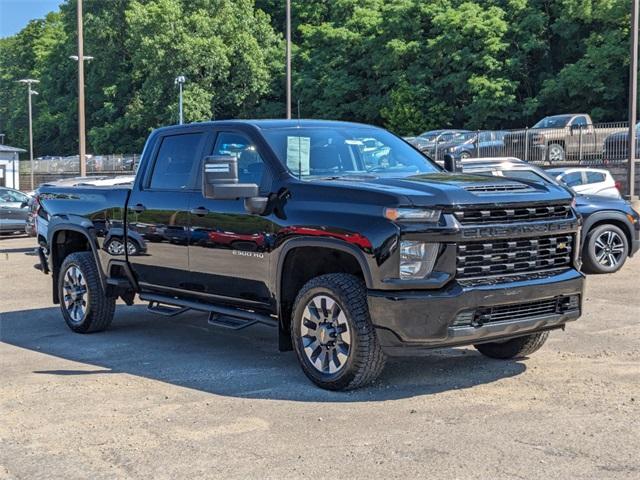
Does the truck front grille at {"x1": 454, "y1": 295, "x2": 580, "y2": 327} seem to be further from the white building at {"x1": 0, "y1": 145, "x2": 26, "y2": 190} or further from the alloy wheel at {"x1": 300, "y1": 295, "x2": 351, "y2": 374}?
the white building at {"x1": 0, "y1": 145, "x2": 26, "y2": 190}

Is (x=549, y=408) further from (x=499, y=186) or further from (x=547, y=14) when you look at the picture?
(x=547, y=14)

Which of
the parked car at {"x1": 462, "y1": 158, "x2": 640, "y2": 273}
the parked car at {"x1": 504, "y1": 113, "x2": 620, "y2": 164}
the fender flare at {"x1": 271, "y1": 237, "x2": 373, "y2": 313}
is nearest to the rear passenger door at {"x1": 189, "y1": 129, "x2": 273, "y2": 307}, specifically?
the fender flare at {"x1": 271, "y1": 237, "x2": 373, "y2": 313}

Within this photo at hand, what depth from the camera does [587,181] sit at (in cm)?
1541

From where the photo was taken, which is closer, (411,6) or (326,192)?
(326,192)

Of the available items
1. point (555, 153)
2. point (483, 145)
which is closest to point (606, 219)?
point (555, 153)

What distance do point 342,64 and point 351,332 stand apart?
57.0 meters

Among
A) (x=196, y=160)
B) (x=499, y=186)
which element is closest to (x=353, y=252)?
(x=499, y=186)

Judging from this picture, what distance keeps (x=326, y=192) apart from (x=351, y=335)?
1025 millimetres

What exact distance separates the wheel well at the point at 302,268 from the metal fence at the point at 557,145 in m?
21.0

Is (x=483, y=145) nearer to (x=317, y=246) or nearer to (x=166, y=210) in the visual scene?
(x=166, y=210)

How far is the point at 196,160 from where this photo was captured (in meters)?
7.59

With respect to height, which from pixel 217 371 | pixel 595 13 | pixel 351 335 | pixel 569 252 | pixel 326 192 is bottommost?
pixel 217 371

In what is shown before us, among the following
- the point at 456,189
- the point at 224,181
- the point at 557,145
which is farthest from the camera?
the point at 557,145

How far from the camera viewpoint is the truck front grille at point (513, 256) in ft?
19.3
